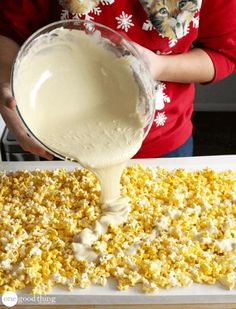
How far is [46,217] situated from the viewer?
0.98 metres

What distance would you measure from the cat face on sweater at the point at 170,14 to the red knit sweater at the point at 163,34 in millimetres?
14

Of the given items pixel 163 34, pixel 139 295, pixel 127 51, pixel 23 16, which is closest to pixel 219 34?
pixel 163 34

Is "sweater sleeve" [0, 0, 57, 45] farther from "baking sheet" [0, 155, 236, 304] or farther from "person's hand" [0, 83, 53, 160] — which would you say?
"baking sheet" [0, 155, 236, 304]

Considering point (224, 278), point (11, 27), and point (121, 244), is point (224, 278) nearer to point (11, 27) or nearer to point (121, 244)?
point (121, 244)

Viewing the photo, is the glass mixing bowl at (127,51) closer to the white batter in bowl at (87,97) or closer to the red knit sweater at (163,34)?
the white batter in bowl at (87,97)

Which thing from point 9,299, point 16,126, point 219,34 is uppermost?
point 219,34

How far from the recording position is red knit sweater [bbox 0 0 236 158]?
1.03 m

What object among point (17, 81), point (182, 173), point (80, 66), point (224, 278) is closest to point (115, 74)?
point (80, 66)

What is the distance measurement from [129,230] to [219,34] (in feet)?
1.47

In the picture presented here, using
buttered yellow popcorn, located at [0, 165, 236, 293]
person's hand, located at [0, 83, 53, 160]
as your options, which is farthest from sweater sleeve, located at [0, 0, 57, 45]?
buttered yellow popcorn, located at [0, 165, 236, 293]

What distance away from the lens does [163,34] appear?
1042 millimetres

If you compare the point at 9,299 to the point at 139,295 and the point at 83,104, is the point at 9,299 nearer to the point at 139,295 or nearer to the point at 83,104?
the point at 139,295

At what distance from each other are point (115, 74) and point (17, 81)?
0.17 metres

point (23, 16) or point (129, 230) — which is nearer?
point (129, 230)
